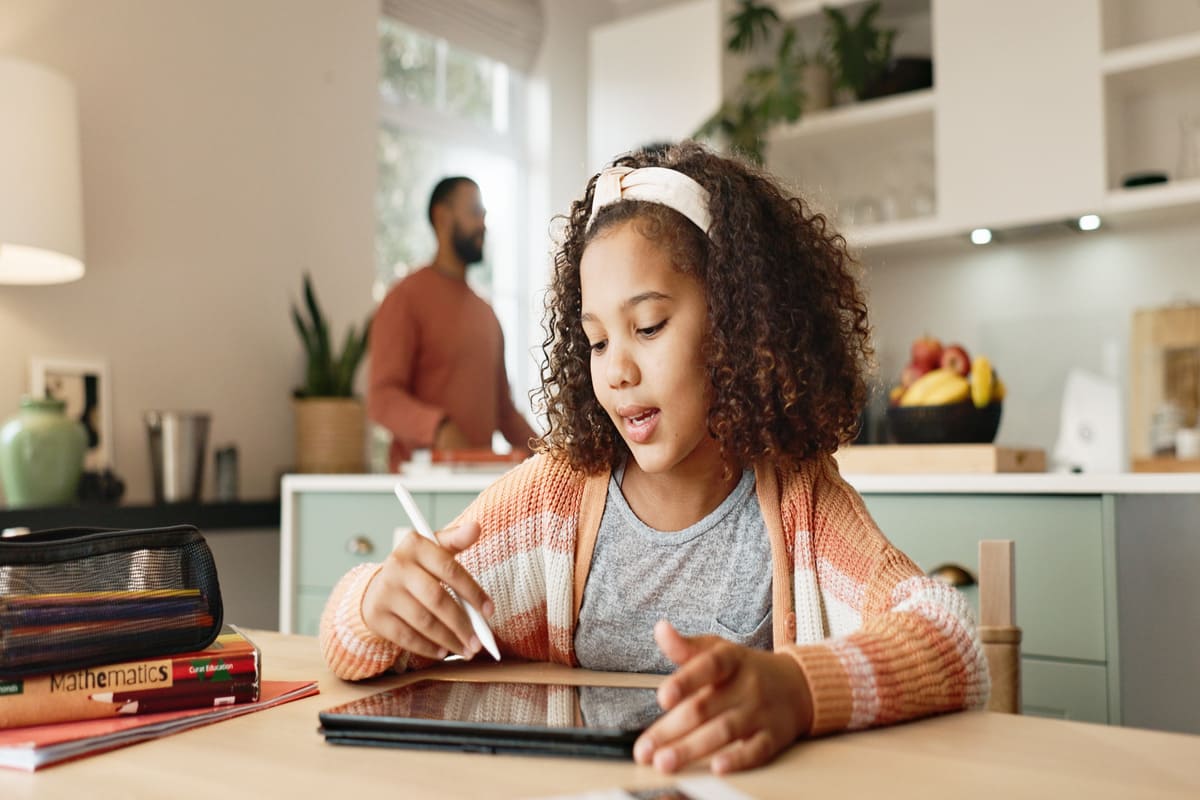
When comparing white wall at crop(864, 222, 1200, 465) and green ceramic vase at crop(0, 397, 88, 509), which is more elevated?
white wall at crop(864, 222, 1200, 465)

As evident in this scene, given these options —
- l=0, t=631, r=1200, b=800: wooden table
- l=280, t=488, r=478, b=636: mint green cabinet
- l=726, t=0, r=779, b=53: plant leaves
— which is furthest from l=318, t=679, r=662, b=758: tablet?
l=726, t=0, r=779, b=53: plant leaves

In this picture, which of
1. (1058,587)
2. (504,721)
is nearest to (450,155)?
(1058,587)

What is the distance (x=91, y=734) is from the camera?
26.6 inches

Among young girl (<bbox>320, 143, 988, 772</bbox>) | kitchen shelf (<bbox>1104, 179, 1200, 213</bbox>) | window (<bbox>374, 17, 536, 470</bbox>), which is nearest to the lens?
young girl (<bbox>320, 143, 988, 772</bbox>)

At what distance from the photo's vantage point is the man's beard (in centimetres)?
289

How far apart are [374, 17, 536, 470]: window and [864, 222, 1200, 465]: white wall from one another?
1.42m

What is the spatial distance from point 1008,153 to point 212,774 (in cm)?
297

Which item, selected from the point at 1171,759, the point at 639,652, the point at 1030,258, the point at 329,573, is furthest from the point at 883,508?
the point at 1030,258

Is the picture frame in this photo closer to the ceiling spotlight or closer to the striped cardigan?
the striped cardigan

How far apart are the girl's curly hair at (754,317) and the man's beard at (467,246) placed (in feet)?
5.81

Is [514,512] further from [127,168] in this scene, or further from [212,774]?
[127,168]

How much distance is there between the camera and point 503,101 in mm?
4184

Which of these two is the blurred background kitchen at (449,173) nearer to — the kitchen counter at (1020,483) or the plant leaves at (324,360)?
the plant leaves at (324,360)

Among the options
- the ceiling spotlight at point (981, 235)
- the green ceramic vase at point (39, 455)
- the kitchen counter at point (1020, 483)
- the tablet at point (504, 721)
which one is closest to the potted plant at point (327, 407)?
the green ceramic vase at point (39, 455)
